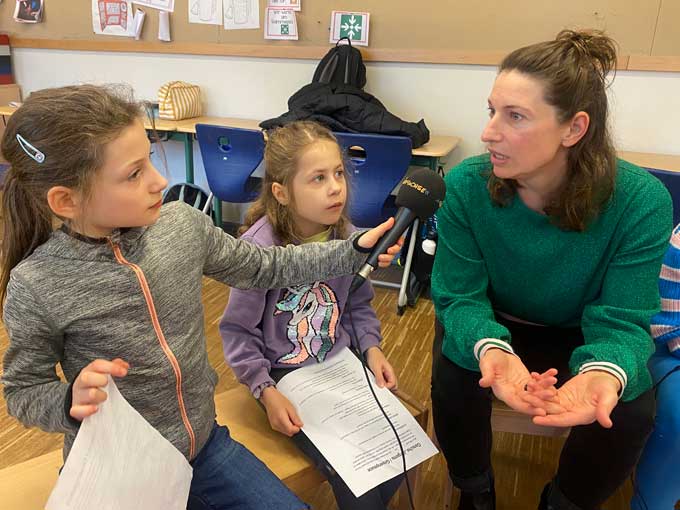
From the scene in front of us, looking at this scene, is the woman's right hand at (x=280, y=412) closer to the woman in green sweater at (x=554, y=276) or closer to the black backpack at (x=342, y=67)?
the woman in green sweater at (x=554, y=276)

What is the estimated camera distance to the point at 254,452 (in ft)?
3.45

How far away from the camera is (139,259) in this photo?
0.85 meters

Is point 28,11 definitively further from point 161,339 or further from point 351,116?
point 161,339

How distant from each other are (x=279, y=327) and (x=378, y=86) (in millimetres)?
2080

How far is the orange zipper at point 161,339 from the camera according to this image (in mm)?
833

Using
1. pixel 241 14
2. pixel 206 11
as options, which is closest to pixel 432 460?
pixel 241 14

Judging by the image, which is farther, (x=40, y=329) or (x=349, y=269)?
(x=349, y=269)

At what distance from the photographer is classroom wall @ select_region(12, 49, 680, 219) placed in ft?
8.48

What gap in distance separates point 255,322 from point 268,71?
7.60ft

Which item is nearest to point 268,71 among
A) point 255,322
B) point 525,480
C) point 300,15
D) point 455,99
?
point 300,15

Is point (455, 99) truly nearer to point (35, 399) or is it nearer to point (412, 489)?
point (412, 489)

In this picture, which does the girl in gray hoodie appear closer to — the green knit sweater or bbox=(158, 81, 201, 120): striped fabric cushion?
the green knit sweater

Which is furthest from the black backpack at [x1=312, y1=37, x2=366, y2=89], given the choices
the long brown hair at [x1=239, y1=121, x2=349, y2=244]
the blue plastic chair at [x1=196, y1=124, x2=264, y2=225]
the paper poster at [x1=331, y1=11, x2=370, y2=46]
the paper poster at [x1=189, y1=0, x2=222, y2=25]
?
the long brown hair at [x1=239, y1=121, x2=349, y2=244]

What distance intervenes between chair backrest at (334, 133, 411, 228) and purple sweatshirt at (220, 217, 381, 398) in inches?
38.8
